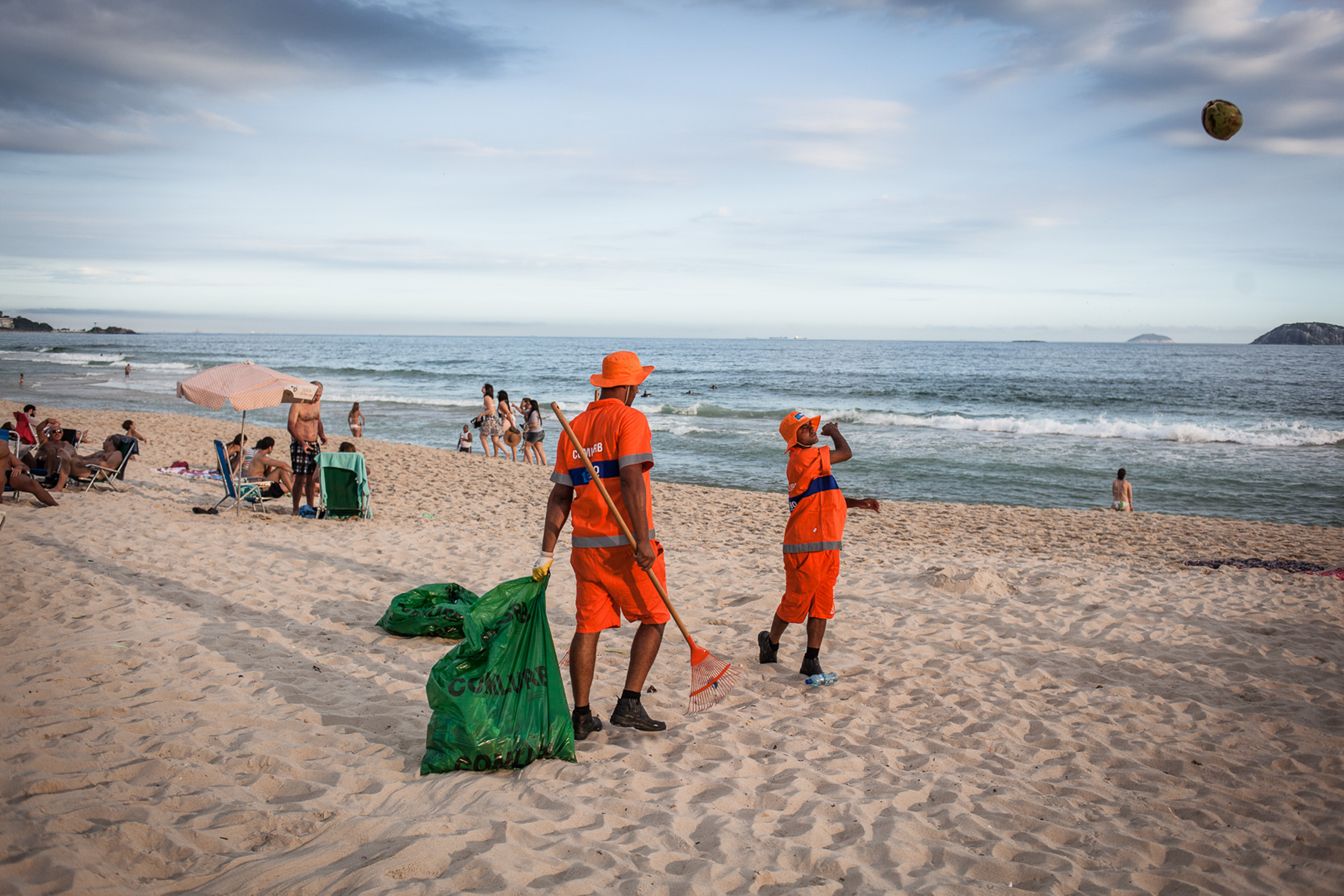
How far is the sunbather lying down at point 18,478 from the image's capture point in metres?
8.16

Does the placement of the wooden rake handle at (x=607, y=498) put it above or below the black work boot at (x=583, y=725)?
above

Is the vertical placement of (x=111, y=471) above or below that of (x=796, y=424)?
below

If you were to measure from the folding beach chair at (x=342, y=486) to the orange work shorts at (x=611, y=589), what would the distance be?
648 cm

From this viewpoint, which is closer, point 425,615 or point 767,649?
point 767,649

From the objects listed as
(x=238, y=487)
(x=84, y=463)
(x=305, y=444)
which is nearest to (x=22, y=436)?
(x=84, y=463)

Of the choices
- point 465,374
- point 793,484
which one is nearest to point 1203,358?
point 465,374

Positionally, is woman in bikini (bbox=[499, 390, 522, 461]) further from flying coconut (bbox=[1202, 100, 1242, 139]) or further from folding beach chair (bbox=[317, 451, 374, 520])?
flying coconut (bbox=[1202, 100, 1242, 139])

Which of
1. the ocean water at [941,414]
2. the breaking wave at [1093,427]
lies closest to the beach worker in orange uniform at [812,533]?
the ocean water at [941,414]

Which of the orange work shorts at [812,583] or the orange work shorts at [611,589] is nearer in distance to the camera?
the orange work shorts at [611,589]

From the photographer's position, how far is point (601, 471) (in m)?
3.51

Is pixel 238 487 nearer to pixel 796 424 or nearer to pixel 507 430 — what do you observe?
pixel 507 430

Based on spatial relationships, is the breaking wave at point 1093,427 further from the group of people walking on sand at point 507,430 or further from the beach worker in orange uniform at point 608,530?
the beach worker in orange uniform at point 608,530

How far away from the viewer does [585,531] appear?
345 cm

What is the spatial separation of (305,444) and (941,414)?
25.2m
